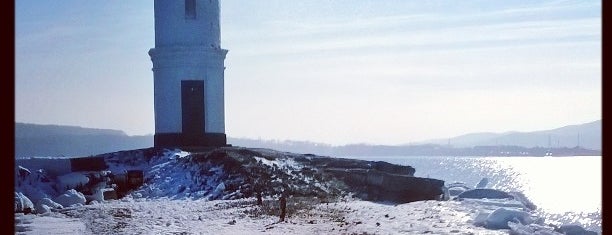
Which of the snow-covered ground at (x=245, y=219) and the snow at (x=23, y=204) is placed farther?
the snow at (x=23, y=204)

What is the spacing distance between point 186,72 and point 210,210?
35.3 ft

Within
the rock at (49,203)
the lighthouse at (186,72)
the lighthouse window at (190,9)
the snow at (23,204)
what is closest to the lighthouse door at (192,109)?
the lighthouse at (186,72)

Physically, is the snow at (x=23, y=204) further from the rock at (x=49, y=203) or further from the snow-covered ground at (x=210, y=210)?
the rock at (x=49, y=203)

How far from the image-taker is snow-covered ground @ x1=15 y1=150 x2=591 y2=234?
39.8ft

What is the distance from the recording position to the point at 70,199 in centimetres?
1722

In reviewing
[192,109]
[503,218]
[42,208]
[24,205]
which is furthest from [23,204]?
[503,218]

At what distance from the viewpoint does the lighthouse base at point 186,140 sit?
81.9 feet

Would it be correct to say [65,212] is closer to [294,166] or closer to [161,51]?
[294,166]

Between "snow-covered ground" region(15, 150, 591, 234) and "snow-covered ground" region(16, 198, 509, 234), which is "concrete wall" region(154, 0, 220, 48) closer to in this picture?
"snow-covered ground" region(15, 150, 591, 234)

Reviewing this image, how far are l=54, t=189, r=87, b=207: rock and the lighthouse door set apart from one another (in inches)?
307

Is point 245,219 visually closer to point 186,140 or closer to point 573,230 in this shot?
point 573,230

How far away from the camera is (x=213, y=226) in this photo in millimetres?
12305

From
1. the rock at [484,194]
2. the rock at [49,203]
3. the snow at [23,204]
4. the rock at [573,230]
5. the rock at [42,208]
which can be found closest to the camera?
the rock at [573,230]
